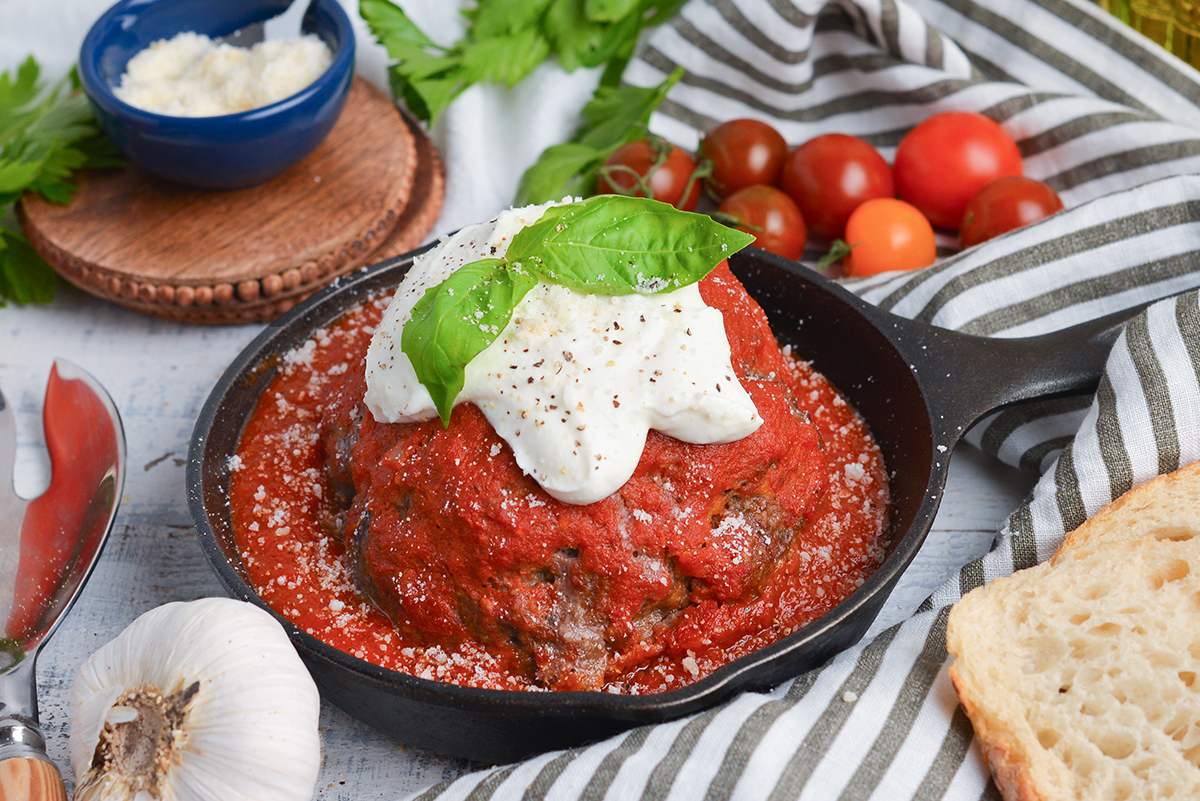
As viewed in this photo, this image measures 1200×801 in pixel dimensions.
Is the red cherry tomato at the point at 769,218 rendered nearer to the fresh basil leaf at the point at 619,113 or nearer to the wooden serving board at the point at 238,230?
the fresh basil leaf at the point at 619,113

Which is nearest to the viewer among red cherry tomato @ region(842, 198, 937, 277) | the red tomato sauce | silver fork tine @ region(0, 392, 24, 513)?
the red tomato sauce

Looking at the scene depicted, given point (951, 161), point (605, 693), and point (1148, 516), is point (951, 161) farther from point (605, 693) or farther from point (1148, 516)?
point (605, 693)

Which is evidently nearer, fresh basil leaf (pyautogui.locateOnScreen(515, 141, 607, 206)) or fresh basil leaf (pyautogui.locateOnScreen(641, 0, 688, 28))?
fresh basil leaf (pyautogui.locateOnScreen(515, 141, 607, 206))

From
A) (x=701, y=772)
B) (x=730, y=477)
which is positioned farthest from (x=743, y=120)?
(x=701, y=772)

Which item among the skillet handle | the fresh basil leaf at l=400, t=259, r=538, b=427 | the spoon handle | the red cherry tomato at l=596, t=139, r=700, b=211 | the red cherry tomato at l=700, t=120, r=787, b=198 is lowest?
the spoon handle

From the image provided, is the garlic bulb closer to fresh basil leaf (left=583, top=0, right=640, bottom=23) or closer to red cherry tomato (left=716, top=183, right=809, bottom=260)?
red cherry tomato (left=716, top=183, right=809, bottom=260)

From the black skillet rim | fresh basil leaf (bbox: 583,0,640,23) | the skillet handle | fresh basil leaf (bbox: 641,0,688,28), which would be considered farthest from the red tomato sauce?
fresh basil leaf (bbox: 641,0,688,28)

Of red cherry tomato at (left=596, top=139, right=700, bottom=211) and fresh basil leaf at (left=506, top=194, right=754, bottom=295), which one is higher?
fresh basil leaf at (left=506, top=194, right=754, bottom=295)
